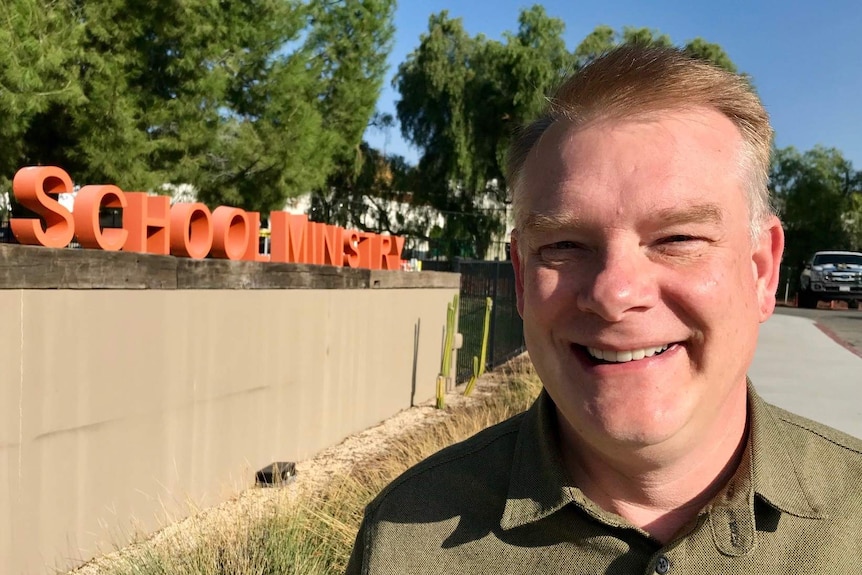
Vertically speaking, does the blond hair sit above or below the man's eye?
above

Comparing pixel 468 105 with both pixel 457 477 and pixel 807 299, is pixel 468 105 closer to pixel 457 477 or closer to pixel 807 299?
pixel 807 299

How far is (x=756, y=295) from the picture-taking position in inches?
61.8

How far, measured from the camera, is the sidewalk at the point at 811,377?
6584mm

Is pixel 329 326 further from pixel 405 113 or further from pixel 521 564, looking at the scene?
pixel 405 113

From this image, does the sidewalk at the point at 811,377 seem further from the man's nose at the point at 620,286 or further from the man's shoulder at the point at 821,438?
the man's nose at the point at 620,286

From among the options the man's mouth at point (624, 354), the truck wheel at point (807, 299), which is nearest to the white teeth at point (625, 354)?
the man's mouth at point (624, 354)

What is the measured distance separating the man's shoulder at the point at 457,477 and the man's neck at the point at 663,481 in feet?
0.55

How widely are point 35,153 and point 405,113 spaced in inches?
827

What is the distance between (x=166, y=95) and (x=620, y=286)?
12117mm

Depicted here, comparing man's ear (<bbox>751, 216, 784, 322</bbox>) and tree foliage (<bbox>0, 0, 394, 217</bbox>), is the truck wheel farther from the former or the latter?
man's ear (<bbox>751, 216, 784, 322</bbox>)

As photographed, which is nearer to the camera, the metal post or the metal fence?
the metal fence

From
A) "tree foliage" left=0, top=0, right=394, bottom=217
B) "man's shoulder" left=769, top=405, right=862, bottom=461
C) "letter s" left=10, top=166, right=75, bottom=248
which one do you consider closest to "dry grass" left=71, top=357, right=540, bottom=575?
"letter s" left=10, top=166, right=75, bottom=248

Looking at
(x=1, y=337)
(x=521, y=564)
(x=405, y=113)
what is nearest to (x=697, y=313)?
(x=521, y=564)

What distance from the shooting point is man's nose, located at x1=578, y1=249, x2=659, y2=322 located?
139 centimetres
